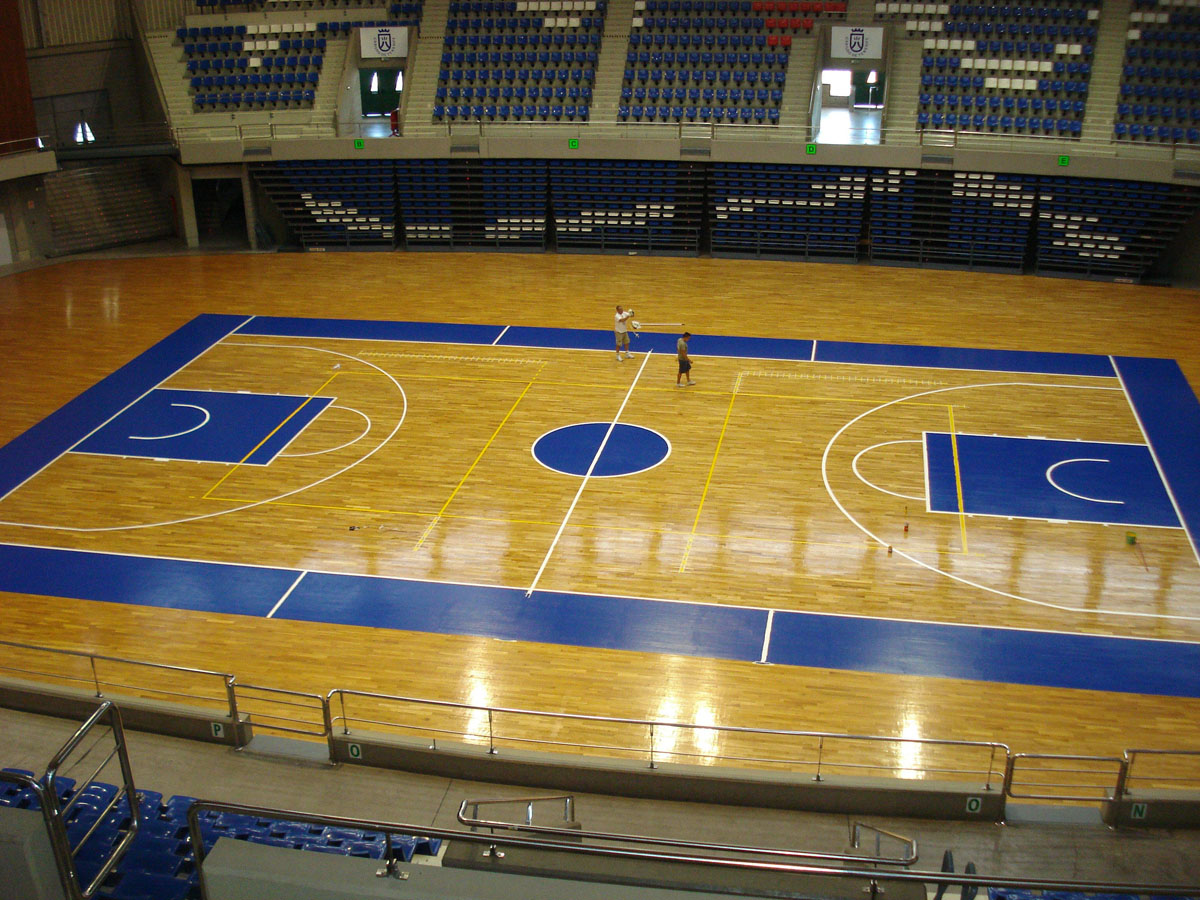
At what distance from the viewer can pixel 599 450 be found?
18.4 meters

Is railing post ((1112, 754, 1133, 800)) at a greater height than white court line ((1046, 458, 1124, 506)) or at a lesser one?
greater

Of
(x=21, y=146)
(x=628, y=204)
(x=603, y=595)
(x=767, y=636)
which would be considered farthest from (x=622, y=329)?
(x=21, y=146)

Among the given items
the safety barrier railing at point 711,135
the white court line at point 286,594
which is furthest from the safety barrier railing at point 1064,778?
the safety barrier railing at point 711,135

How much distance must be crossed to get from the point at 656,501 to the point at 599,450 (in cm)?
197

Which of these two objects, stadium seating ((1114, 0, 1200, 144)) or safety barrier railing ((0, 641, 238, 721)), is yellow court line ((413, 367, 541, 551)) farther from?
stadium seating ((1114, 0, 1200, 144))

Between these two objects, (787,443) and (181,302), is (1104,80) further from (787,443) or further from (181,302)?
(181,302)

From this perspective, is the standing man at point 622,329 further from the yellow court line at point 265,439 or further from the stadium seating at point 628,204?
the stadium seating at point 628,204

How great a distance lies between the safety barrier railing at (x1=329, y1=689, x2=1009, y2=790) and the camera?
36.7ft

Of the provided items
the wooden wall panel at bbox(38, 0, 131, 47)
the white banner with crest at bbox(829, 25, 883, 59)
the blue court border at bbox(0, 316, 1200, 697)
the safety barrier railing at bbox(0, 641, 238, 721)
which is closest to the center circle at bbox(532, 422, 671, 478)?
the blue court border at bbox(0, 316, 1200, 697)

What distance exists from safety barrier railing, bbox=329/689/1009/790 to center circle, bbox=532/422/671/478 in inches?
Result: 243

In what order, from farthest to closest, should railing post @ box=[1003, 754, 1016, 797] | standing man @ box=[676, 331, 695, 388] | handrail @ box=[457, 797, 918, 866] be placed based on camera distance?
standing man @ box=[676, 331, 695, 388] → railing post @ box=[1003, 754, 1016, 797] → handrail @ box=[457, 797, 918, 866]

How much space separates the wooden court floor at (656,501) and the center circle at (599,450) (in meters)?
0.37

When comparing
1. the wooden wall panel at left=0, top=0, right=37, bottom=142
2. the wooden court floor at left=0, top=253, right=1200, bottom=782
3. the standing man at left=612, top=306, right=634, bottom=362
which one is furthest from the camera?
the wooden wall panel at left=0, top=0, right=37, bottom=142

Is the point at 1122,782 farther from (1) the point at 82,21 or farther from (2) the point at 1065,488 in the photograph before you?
(1) the point at 82,21
